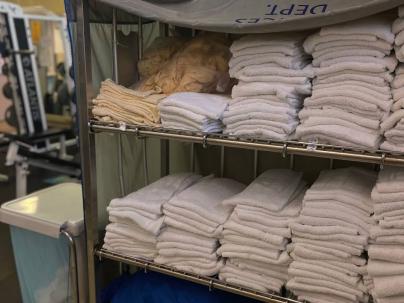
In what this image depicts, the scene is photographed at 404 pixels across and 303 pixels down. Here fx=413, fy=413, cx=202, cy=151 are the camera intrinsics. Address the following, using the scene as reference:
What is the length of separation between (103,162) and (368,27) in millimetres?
932

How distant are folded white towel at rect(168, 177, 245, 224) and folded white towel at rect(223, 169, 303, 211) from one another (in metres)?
0.05

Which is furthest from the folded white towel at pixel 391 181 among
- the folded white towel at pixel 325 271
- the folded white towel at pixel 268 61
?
the folded white towel at pixel 268 61

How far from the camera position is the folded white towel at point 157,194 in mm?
1225

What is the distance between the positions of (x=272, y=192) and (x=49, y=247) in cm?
84

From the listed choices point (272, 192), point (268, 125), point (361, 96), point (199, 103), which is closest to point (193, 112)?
point (199, 103)

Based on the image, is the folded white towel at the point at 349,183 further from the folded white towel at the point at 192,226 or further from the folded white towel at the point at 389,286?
the folded white towel at the point at 192,226

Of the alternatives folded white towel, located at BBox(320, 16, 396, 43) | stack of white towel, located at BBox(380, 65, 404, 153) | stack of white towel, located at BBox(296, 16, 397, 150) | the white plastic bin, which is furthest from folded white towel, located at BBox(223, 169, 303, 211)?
the white plastic bin

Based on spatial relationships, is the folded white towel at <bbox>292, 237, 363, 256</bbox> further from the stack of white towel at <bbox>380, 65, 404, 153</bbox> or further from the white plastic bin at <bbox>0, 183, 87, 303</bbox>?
the white plastic bin at <bbox>0, 183, 87, 303</bbox>

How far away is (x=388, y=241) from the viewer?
3.04ft

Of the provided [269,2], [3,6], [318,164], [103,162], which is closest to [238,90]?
[269,2]

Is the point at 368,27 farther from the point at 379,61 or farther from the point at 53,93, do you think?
the point at 53,93

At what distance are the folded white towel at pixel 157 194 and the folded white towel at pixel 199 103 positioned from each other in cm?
29

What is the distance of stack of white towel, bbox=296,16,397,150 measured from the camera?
92 cm

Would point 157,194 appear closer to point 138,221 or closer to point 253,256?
point 138,221
